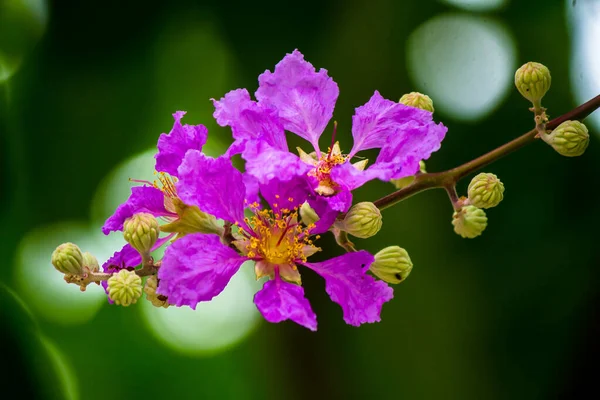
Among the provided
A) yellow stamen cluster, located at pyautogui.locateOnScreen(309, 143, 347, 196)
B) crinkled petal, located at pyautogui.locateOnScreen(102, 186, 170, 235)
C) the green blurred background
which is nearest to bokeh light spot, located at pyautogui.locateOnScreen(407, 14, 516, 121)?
the green blurred background

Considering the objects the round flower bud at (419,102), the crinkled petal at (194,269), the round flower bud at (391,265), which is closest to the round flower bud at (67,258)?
the crinkled petal at (194,269)

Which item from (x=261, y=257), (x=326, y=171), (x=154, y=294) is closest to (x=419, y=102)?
(x=326, y=171)

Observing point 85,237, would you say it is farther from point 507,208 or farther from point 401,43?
point 507,208

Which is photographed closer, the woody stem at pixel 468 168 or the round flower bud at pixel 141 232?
the round flower bud at pixel 141 232

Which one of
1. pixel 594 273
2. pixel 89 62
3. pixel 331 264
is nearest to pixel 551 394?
pixel 594 273

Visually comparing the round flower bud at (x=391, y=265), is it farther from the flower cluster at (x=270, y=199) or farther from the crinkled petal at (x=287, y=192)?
the crinkled petal at (x=287, y=192)

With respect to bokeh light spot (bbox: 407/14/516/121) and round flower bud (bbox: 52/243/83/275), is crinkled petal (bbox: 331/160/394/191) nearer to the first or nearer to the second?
round flower bud (bbox: 52/243/83/275)
